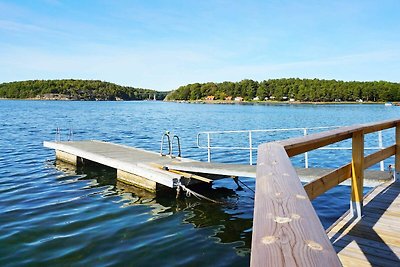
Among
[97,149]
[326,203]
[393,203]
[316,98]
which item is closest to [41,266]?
[393,203]

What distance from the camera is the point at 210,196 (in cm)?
908

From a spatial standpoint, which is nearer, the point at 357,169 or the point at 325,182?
the point at 325,182

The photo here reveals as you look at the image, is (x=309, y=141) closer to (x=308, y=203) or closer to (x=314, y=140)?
(x=314, y=140)

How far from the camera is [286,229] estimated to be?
1.11m

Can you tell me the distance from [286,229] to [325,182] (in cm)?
257

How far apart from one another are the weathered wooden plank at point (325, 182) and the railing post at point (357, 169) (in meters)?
0.09

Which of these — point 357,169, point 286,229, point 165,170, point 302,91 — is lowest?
point 165,170

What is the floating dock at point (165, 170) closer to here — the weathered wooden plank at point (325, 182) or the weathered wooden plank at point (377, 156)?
the weathered wooden plank at point (377, 156)

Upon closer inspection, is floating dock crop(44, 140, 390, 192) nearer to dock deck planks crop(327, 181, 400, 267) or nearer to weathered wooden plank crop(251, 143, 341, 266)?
dock deck planks crop(327, 181, 400, 267)

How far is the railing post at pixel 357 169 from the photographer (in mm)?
4188

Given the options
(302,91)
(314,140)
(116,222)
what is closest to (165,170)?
(116,222)

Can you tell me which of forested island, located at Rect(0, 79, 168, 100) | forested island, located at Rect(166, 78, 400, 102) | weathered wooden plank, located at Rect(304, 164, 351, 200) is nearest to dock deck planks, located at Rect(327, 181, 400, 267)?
weathered wooden plank, located at Rect(304, 164, 351, 200)

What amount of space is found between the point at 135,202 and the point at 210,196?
1.89 meters

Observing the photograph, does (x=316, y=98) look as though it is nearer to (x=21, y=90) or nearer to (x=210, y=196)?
(x=21, y=90)
